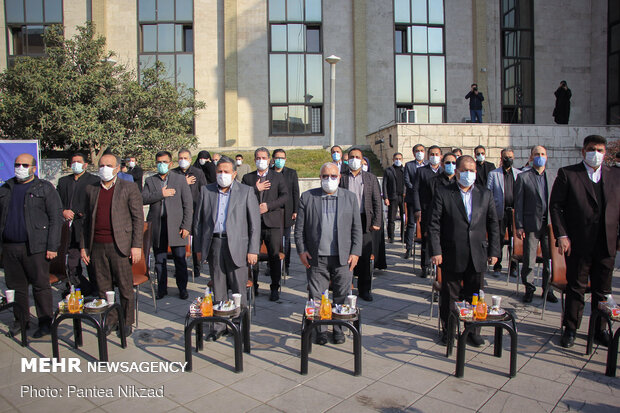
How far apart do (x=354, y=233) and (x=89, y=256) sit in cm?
299

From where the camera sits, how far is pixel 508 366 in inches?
165

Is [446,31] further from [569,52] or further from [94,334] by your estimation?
[94,334]

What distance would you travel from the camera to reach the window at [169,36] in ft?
74.8

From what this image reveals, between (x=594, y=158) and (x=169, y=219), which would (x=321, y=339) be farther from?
(x=594, y=158)

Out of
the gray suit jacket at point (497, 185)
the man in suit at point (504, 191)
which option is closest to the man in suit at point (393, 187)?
the man in suit at point (504, 191)

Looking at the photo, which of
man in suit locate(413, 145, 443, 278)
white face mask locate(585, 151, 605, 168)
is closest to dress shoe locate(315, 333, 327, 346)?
man in suit locate(413, 145, 443, 278)

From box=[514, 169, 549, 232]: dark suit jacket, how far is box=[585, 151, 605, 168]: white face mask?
1.72m

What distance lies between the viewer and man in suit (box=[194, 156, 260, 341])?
4926mm

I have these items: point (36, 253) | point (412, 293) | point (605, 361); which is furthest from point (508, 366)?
point (36, 253)

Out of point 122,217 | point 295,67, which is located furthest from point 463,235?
point 295,67

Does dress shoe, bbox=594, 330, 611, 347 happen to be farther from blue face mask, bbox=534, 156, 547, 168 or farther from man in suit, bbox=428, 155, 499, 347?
blue face mask, bbox=534, 156, 547, 168

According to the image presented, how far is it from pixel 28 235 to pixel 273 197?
314cm

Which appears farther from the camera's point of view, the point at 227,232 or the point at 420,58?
the point at 420,58

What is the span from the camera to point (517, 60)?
2442 centimetres
